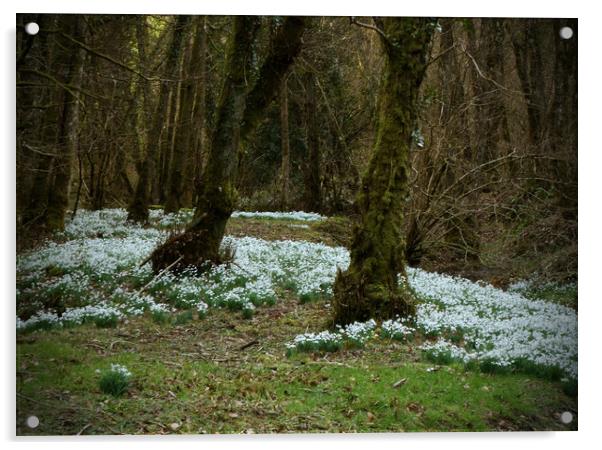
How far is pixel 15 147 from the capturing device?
5977mm

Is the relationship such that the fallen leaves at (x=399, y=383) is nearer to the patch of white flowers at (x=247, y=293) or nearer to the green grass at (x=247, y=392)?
the green grass at (x=247, y=392)

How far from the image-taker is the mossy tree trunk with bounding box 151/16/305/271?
7.92 metres

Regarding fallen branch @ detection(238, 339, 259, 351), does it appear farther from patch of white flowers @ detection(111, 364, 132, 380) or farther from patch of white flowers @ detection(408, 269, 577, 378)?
patch of white flowers @ detection(408, 269, 577, 378)

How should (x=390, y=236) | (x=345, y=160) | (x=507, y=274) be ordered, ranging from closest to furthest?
1. (x=390, y=236)
2. (x=507, y=274)
3. (x=345, y=160)

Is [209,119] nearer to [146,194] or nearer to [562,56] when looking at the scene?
[146,194]

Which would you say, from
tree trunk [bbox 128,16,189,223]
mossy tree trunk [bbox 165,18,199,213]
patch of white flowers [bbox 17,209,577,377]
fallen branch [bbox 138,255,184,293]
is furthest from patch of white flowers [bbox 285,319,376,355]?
mossy tree trunk [bbox 165,18,199,213]

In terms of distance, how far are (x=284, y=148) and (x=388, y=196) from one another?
1.96 m

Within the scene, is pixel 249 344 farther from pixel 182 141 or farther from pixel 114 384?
pixel 182 141

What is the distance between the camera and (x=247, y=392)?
5770 mm

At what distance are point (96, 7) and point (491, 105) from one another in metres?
4.50

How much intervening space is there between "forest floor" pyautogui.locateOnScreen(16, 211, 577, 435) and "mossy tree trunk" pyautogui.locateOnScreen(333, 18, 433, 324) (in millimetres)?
322

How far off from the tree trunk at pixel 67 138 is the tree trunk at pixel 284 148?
278 centimetres

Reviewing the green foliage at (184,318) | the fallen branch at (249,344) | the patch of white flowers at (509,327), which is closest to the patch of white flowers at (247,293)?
the patch of white flowers at (509,327)

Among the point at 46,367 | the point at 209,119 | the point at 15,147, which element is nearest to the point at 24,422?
the point at 46,367
